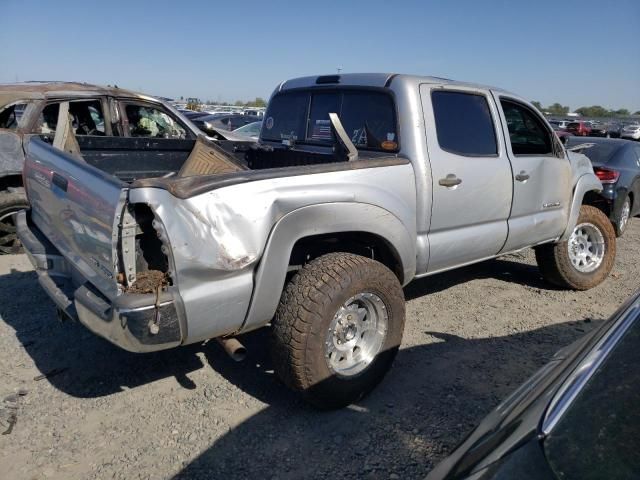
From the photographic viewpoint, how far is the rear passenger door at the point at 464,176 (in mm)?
3645

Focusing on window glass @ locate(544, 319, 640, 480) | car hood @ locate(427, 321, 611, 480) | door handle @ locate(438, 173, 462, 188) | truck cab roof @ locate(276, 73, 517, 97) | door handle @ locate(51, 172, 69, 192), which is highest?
truck cab roof @ locate(276, 73, 517, 97)

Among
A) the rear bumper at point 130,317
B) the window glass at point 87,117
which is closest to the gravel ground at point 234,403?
the rear bumper at point 130,317

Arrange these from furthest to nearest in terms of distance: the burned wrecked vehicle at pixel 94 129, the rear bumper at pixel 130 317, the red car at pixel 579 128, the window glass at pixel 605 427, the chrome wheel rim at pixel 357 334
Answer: the red car at pixel 579 128
the burned wrecked vehicle at pixel 94 129
the chrome wheel rim at pixel 357 334
the rear bumper at pixel 130 317
the window glass at pixel 605 427

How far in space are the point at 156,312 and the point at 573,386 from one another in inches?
67.5

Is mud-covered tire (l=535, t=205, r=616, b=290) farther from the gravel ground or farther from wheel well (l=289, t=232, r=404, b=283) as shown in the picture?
wheel well (l=289, t=232, r=404, b=283)

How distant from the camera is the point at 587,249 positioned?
214 inches

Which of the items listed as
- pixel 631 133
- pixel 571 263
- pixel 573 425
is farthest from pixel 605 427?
pixel 631 133

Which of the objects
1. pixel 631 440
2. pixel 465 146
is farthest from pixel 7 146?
pixel 631 440

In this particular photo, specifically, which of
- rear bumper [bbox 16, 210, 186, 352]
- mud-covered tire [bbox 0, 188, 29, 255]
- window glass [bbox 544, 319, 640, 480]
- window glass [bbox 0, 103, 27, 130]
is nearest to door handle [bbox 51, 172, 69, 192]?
rear bumper [bbox 16, 210, 186, 352]

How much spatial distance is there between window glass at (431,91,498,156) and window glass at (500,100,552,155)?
0.31 metres

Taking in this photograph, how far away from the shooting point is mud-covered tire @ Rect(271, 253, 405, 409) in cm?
284

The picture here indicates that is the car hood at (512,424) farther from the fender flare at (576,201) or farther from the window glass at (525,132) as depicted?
the fender flare at (576,201)

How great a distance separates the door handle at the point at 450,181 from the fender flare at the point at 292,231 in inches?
23.6

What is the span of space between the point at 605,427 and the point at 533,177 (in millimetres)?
3335
